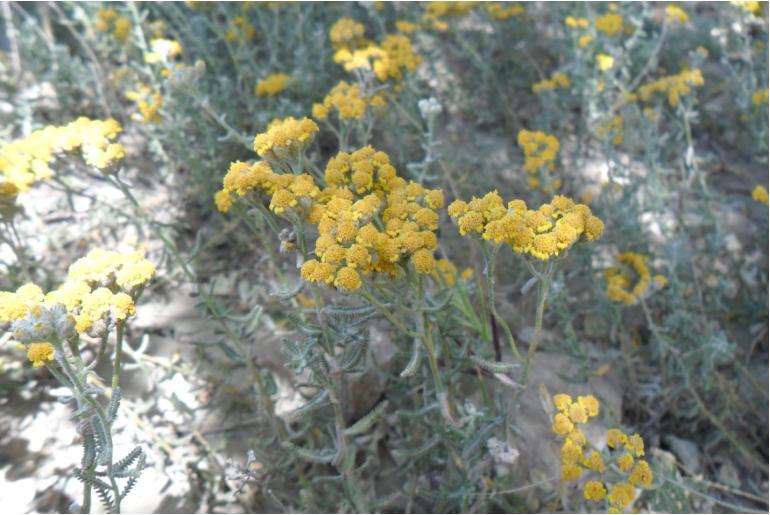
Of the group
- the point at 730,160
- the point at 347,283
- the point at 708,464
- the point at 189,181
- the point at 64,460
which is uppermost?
the point at 347,283

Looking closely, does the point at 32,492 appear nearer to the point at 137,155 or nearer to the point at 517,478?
the point at 517,478

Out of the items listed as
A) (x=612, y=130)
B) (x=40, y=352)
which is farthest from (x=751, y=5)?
(x=40, y=352)

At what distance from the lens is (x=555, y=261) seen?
2.07 m

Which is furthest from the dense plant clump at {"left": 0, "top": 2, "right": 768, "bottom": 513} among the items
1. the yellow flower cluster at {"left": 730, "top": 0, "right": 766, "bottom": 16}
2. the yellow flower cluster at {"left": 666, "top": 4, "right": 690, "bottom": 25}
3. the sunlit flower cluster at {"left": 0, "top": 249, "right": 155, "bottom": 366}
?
the yellow flower cluster at {"left": 666, "top": 4, "right": 690, "bottom": 25}

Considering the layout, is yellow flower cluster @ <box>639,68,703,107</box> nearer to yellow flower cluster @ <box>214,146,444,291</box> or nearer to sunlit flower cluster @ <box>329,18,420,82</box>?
sunlit flower cluster @ <box>329,18,420,82</box>

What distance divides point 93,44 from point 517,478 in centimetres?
420

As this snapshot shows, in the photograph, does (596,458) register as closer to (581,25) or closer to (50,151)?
(50,151)

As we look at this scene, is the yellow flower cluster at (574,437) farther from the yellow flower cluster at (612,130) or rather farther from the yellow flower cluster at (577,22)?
the yellow flower cluster at (577,22)

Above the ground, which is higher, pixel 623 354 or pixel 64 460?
pixel 64 460

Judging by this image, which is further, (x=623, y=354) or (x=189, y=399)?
(x=623, y=354)

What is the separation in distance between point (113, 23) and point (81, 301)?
331 centimetres

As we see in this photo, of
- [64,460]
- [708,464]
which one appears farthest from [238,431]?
[708,464]

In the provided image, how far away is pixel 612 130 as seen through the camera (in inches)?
146

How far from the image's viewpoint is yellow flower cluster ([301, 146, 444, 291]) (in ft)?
6.34
